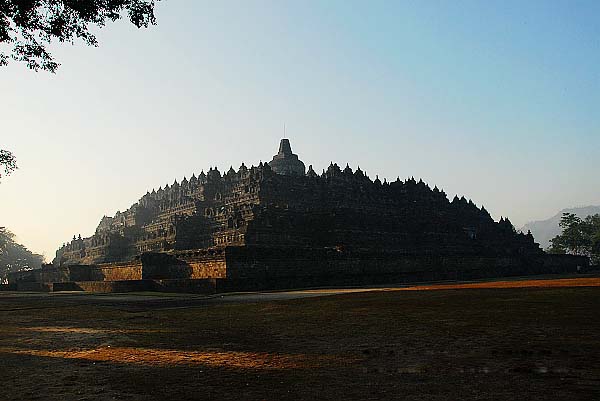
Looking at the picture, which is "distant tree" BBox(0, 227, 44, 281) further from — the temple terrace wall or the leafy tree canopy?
the leafy tree canopy

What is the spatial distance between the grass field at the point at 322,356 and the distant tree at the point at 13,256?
94759mm

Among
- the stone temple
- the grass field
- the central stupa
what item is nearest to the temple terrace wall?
the stone temple

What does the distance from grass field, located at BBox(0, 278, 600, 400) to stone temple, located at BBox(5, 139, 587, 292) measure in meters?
18.6

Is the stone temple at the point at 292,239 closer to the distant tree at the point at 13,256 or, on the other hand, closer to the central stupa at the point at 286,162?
the central stupa at the point at 286,162

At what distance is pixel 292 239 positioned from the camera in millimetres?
46781

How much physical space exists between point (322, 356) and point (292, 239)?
3834 cm

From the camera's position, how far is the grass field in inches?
245

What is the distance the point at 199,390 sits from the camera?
6.41 metres

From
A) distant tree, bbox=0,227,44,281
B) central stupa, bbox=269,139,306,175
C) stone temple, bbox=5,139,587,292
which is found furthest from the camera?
distant tree, bbox=0,227,44,281

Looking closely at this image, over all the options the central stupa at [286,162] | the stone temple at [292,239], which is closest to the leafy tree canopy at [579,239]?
the stone temple at [292,239]

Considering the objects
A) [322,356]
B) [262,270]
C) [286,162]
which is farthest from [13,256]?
[322,356]

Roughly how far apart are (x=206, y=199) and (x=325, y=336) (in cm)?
5619

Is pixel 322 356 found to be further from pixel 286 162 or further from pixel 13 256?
pixel 13 256

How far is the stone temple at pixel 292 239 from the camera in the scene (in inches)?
1447
